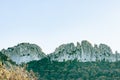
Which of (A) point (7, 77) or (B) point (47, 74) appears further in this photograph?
(B) point (47, 74)

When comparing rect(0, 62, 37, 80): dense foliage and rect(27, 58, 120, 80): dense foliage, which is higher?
rect(27, 58, 120, 80): dense foliage

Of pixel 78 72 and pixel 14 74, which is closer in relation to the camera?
pixel 14 74

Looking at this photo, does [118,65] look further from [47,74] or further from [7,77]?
[7,77]

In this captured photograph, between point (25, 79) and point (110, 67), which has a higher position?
point (110, 67)

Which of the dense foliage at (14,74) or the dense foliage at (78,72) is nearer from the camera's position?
the dense foliage at (14,74)

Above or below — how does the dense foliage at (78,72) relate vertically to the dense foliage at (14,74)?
above

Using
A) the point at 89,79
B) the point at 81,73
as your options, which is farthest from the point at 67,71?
the point at 89,79

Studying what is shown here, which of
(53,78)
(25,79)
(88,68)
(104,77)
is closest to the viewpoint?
(25,79)

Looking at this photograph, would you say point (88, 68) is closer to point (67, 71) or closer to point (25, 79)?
point (67, 71)

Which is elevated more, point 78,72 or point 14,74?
point 78,72

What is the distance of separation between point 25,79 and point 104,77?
136793 mm

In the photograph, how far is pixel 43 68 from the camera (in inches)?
7618

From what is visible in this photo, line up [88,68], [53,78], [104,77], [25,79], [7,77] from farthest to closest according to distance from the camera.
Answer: [88,68] → [53,78] → [104,77] → [25,79] → [7,77]

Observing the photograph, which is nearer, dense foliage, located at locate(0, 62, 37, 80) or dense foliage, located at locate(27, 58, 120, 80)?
dense foliage, located at locate(0, 62, 37, 80)
